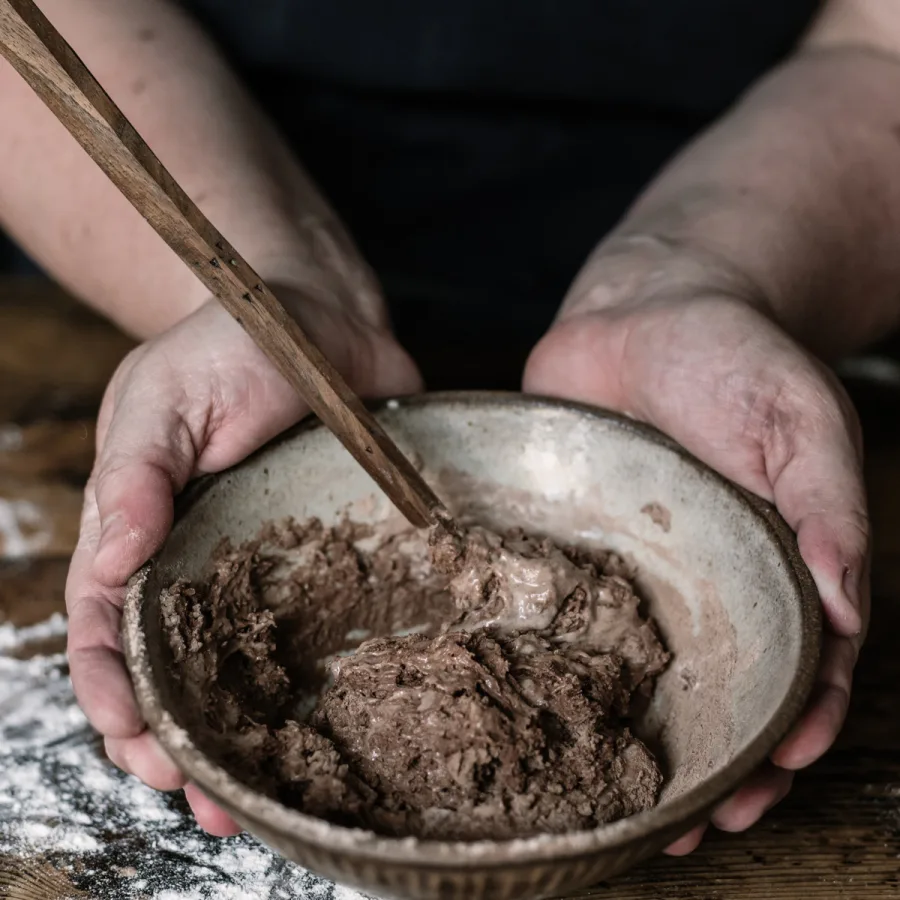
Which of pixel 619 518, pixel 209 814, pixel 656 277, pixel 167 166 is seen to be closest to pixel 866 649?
pixel 619 518

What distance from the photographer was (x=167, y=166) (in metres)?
1.27

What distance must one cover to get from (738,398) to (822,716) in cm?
30

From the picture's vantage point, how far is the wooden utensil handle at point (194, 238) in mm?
747

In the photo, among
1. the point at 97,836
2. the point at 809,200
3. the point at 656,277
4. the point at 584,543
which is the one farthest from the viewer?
the point at 809,200

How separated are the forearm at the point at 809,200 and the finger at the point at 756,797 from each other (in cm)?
57

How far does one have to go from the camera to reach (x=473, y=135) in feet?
5.14

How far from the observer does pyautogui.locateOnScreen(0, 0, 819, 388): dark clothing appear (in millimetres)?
1443

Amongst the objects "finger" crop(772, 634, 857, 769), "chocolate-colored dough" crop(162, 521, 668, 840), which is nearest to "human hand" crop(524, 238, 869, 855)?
"finger" crop(772, 634, 857, 769)

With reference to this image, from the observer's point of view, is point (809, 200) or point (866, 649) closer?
point (866, 649)

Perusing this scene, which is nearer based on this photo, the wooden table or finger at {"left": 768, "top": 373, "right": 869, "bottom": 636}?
finger at {"left": 768, "top": 373, "right": 869, "bottom": 636}

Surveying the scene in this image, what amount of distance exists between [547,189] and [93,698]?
3.58 feet

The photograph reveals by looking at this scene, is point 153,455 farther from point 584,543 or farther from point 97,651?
point 584,543

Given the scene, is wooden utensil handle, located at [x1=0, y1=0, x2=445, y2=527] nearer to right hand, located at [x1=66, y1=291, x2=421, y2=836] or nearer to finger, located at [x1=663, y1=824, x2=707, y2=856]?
right hand, located at [x1=66, y1=291, x2=421, y2=836]

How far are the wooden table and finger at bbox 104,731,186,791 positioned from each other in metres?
0.38
